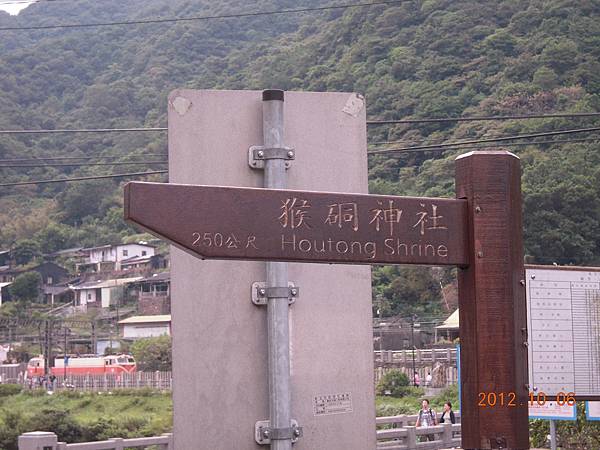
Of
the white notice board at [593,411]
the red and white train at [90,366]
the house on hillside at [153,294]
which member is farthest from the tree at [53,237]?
the white notice board at [593,411]

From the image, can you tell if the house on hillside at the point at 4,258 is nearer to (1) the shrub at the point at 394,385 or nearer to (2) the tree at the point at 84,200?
(2) the tree at the point at 84,200

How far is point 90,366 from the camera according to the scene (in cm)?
5538

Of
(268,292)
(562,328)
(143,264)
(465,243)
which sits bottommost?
(562,328)

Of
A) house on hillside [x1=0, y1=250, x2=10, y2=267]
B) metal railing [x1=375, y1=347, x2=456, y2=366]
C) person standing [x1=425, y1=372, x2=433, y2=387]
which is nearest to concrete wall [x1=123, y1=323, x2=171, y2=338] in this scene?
metal railing [x1=375, y1=347, x2=456, y2=366]

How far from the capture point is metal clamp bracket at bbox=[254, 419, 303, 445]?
307cm

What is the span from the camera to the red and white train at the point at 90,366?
53806 mm

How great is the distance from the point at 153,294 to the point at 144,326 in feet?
27.0

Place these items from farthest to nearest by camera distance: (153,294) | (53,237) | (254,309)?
(53,237), (153,294), (254,309)

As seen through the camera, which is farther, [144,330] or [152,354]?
[144,330]

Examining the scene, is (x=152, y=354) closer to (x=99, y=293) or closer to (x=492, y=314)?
(x=99, y=293)

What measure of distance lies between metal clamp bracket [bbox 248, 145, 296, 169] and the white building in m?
63.7

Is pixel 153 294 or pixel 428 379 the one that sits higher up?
pixel 153 294

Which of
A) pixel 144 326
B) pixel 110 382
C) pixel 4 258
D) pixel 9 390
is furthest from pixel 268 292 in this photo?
pixel 4 258

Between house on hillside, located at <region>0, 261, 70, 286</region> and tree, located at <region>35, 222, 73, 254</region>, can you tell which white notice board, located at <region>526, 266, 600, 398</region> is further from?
tree, located at <region>35, 222, 73, 254</region>
